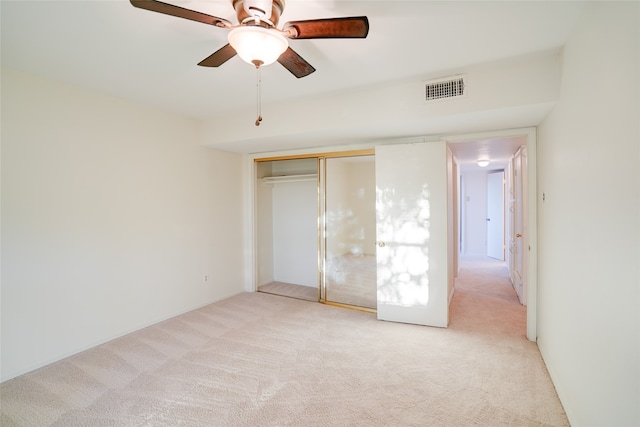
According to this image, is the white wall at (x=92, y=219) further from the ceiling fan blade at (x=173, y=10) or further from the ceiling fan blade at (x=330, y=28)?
the ceiling fan blade at (x=330, y=28)

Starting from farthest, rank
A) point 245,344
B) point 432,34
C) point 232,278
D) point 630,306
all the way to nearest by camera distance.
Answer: point 232,278, point 245,344, point 432,34, point 630,306

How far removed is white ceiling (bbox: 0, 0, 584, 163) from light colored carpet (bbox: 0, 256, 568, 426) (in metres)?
2.52

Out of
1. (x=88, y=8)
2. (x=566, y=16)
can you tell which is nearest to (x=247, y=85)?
(x=88, y=8)

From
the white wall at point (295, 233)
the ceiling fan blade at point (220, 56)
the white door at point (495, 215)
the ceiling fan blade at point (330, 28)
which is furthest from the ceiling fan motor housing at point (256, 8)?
the white door at point (495, 215)

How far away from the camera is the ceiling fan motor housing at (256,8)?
4.86 feet

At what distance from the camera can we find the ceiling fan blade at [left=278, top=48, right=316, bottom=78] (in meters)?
1.82

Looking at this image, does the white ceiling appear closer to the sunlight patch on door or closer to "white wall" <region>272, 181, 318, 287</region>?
the sunlight patch on door

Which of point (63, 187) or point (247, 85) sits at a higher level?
point (247, 85)

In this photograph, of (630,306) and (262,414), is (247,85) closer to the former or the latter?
(262,414)

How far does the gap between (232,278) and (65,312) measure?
217cm

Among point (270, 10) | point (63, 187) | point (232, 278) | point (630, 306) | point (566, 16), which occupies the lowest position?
point (232, 278)

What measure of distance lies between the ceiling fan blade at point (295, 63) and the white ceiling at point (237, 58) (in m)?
0.23

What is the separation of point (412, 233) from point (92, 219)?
3395 millimetres

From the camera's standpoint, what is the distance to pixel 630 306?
1.18m
